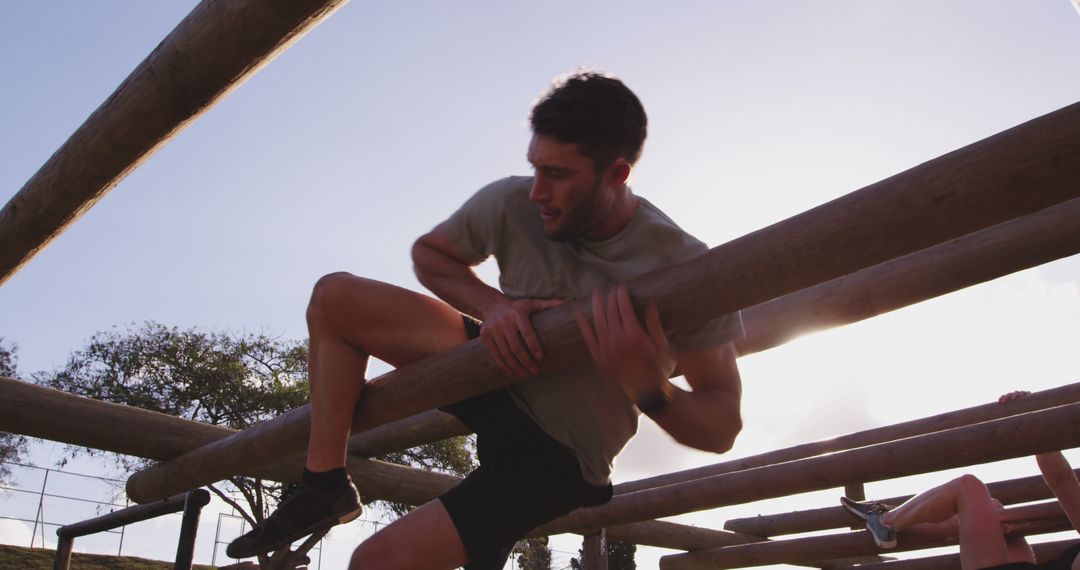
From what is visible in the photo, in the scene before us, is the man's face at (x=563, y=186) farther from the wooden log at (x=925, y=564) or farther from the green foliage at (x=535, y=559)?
the green foliage at (x=535, y=559)

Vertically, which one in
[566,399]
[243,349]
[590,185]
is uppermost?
[243,349]

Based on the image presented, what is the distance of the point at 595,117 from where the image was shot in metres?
2.32

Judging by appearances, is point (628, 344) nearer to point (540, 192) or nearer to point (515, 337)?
point (515, 337)

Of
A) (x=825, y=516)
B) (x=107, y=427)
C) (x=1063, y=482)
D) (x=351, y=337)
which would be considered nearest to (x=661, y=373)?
(x=351, y=337)

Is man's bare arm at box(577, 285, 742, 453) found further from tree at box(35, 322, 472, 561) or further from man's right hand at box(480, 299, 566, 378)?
tree at box(35, 322, 472, 561)

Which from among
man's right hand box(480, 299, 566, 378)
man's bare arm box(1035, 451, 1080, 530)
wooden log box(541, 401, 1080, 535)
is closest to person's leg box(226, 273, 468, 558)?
man's right hand box(480, 299, 566, 378)

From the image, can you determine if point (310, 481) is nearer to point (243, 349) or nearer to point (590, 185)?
point (590, 185)

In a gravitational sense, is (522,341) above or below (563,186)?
below

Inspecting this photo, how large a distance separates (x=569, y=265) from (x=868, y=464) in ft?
8.45

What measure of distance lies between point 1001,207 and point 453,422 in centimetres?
341

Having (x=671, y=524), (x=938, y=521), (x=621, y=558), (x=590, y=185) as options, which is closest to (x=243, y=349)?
(x=621, y=558)

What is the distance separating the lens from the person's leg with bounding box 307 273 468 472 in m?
2.47

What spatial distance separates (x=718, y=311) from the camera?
1.88 m

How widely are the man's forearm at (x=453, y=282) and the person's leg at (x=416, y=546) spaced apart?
582 mm
